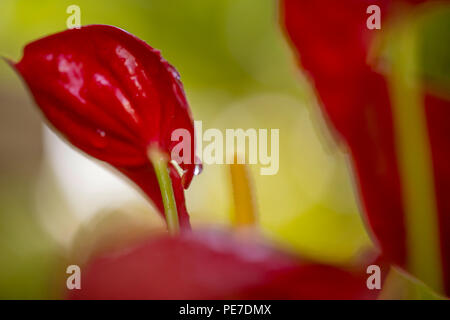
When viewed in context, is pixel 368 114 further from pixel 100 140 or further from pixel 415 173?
pixel 100 140

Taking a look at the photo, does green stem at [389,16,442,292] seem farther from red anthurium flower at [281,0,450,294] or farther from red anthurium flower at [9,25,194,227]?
red anthurium flower at [9,25,194,227]

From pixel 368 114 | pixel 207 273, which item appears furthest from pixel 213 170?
pixel 207 273

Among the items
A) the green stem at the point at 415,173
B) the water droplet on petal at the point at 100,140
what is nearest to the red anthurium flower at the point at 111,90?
the water droplet on petal at the point at 100,140

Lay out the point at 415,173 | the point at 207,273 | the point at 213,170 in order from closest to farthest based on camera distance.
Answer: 1. the point at 207,273
2. the point at 415,173
3. the point at 213,170

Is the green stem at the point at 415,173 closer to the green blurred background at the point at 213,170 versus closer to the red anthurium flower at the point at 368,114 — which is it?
the red anthurium flower at the point at 368,114

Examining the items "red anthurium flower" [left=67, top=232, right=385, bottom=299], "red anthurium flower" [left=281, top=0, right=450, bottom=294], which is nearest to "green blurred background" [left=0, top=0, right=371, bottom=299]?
"red anthurium flower" [left=281, top=0, right=450, bottom=294]

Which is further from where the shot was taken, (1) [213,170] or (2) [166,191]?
(1) [213,170]
